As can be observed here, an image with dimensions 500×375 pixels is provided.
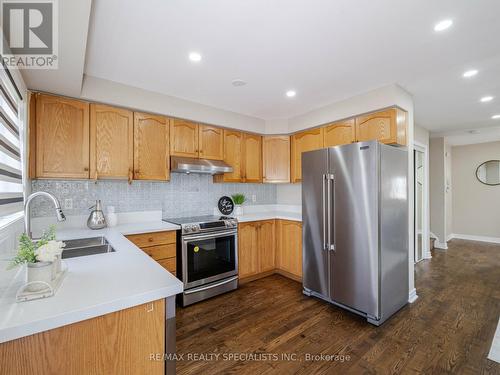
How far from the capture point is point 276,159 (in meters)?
3.88

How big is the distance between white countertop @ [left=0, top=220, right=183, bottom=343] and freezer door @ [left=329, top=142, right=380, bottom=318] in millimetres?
1927

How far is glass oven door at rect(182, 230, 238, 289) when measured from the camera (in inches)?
106


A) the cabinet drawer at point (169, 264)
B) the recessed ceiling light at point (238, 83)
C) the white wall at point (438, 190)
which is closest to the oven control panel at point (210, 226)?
the cabinet drawer at point (169, 264)

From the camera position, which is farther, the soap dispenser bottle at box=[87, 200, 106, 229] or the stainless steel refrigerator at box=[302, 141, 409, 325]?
the soap dispenser bottle at box=[87, 200, 106, 229]

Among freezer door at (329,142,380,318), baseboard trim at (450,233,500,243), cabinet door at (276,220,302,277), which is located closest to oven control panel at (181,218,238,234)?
cabinet door at (276,220,302,277)

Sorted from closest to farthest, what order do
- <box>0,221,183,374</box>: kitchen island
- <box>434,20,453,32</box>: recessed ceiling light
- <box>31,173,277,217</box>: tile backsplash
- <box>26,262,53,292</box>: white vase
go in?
<box>0,221,183,374</box>: kitchen island, <box>26,262,53,292</box>: white vase, <box>434,20,453,32</box>: recessed ceiling light, <box>31,173,277,217</box>: tile backsplash

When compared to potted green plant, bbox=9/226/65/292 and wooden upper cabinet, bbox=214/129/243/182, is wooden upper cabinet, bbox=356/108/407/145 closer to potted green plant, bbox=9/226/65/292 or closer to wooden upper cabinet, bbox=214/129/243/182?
wooden upper cabinet, bbox=214/129/243/182

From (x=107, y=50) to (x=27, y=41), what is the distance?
580 millimetres

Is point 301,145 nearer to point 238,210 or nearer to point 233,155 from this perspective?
point 233,155

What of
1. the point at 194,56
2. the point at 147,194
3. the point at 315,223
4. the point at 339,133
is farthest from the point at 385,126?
the point at 147,194

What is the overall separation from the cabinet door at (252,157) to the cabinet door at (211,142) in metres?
0.43

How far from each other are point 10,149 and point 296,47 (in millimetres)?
2169

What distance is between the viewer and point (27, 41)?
1474mm

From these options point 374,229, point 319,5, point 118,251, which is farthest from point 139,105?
point 374,229
